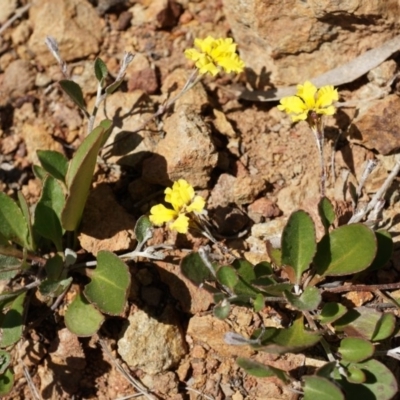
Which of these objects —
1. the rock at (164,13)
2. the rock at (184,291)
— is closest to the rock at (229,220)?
the rock at (184,291)

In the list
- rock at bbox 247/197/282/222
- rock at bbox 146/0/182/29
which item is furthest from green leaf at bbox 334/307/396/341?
rock at bbox 146/0/182/29

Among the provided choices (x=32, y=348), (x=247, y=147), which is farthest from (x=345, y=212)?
(x=32, y=348)

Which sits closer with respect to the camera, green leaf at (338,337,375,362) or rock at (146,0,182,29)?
green leaf at (338,337,375,362)

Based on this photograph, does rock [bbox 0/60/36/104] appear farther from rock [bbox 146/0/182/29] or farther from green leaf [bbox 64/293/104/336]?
green leaf [bbox 64/293/104/336]

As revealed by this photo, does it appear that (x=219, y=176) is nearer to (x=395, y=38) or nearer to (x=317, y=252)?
(x=317, y=252)

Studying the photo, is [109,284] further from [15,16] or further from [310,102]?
[15,16]
